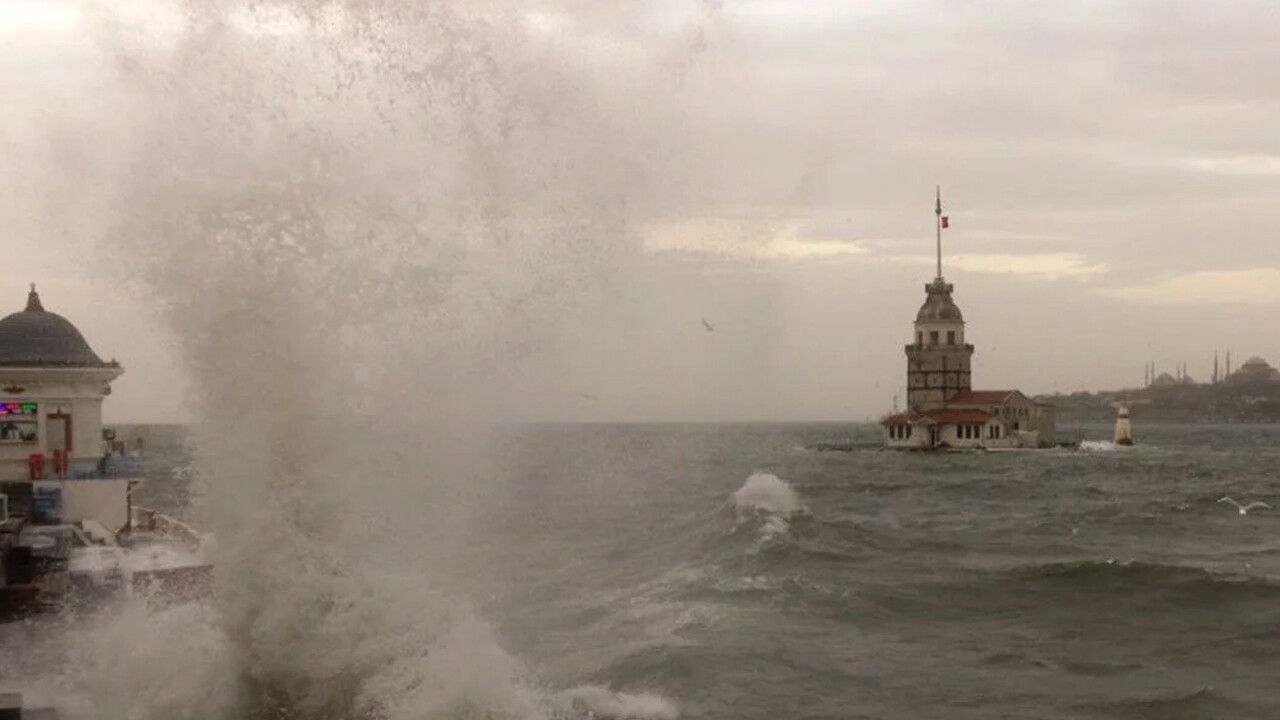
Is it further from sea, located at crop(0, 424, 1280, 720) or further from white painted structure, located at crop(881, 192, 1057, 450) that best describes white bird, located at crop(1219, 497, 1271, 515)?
white painted structure, located at crop(881, 192, 1057, 450)

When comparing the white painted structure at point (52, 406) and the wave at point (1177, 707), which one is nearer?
the wave at point (1177, 707)

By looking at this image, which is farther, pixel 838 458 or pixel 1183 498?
pixel 838 458

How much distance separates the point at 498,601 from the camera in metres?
27.2

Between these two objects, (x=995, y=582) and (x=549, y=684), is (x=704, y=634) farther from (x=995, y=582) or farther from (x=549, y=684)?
(x=995, y=582)

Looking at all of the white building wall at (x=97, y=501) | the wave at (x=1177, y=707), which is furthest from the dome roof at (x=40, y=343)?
the wave at (x=1177, y=707)

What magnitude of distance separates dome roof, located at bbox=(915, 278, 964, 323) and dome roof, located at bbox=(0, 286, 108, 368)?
89.0m

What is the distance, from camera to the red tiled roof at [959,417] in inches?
4326

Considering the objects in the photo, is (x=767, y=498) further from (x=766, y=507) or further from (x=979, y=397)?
(x=979, y=397)

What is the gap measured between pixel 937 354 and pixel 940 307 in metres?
4.73

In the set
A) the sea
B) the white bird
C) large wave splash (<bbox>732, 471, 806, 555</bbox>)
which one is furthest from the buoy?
large wave splash (<bbox>732, 471, 806, 555</bbox>)

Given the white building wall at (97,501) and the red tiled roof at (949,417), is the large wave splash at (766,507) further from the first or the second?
the red tiled roof at (949,417)

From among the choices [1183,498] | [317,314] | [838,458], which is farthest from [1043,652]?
[838,458]

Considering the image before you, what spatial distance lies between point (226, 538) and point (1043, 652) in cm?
1342

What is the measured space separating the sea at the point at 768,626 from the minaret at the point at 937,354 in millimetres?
61962
